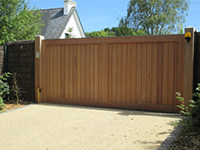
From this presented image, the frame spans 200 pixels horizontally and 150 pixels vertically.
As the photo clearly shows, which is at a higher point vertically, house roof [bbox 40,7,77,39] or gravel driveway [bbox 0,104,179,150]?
house roof [bbox 40,7,77,39]

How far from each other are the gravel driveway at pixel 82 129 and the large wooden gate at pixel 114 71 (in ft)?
1.43

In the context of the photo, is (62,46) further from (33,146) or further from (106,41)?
(33,146)

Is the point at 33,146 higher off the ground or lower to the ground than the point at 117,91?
lower

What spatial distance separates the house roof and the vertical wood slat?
1347 cm

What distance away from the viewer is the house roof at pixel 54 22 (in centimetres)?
2067

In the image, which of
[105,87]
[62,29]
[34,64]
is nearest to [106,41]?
[105,87]

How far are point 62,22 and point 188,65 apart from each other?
1745cm

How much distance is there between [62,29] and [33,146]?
18.1 meters

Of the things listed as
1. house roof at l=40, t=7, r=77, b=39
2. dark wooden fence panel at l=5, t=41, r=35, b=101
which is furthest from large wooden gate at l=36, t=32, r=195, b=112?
house roof at l=40, t=7, r=77, b=39

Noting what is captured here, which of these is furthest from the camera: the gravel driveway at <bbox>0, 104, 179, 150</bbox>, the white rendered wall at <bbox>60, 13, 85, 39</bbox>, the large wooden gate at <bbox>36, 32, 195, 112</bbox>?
the white rendered wall at <bbox>60, 13, 85, 39</bbox>

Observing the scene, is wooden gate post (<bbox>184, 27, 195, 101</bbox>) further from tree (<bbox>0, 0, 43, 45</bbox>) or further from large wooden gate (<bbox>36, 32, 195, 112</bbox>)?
tree (<bbox>0, 0, 43, 45</bbox>)

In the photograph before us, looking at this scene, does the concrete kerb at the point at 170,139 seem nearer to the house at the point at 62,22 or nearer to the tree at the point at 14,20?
the tree at the point at 14,20

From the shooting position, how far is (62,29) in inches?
826

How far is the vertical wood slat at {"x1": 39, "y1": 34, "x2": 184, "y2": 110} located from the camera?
6039mm
